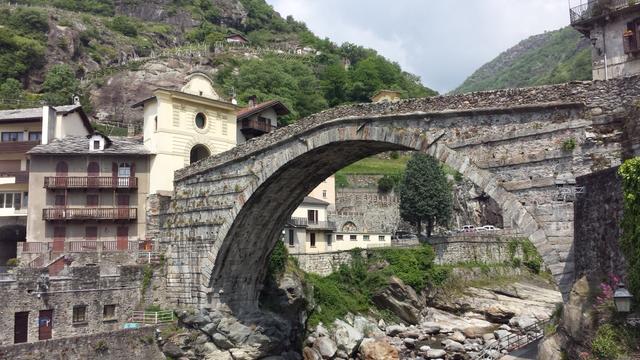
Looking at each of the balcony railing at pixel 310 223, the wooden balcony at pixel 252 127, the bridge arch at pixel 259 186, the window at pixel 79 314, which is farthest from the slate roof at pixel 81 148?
the balcony railing at pixel 310 223

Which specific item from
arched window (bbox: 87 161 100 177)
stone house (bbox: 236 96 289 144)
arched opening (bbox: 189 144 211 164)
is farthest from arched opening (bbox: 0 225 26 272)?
stone house (bbox: 236 96 289 144)

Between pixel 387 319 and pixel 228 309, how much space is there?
14.1 meters

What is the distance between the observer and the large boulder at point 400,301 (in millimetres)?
38000

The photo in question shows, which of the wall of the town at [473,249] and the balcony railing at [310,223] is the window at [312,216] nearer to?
the balcony railing at [310,223]

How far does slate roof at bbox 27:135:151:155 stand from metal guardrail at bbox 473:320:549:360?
19.6 meters

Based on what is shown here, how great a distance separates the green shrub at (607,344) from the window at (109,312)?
61.9 ft

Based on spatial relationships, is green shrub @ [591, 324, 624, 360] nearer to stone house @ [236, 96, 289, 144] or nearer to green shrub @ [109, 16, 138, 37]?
stone house @ [236, 96, 289, 144]

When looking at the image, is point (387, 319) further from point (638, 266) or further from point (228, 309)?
point (638, 266)

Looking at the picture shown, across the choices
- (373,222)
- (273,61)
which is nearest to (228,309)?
(373,222)

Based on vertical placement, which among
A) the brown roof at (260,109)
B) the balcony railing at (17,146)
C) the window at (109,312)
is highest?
the brown roof at (260,109)

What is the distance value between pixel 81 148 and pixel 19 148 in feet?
17.7

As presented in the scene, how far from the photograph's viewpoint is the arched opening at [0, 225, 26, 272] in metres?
34.2

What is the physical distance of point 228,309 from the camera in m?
26.5

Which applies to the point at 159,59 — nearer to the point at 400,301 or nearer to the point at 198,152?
the point at 198,152
